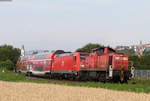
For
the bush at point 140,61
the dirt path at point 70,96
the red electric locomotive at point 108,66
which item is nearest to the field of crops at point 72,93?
the dirt path at point 70,96

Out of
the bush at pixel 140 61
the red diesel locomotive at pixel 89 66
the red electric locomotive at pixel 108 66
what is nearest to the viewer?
Answer: the red electric locomotive at pixel 108 66

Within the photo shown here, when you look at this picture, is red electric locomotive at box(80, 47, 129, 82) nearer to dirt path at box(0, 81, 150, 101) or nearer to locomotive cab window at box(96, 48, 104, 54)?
locomotive cab window at box(96, 48, 104, 54)

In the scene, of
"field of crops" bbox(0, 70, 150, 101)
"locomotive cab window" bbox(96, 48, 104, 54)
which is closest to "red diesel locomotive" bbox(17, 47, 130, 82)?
"locomotive cab window" bbox(96, 48, 104, 54)

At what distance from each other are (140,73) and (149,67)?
18.7 m

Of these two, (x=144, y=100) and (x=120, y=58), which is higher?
(x=120, y=58)

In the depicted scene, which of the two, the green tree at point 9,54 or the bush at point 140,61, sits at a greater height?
the green tree at point 9,54

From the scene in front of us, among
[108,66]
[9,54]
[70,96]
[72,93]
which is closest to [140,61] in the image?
[108,66]

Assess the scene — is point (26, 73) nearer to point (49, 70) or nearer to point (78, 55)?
point (49, 70)

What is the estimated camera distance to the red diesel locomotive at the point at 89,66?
30984 mm

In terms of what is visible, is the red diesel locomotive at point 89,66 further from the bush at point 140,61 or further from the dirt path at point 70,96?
the bush at point 140,61

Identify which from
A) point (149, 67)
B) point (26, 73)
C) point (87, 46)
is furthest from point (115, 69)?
point (87, 46)

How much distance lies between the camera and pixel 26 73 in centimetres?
5462

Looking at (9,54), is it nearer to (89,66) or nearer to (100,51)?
(89,66)

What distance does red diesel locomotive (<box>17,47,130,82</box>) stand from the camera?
102ft
